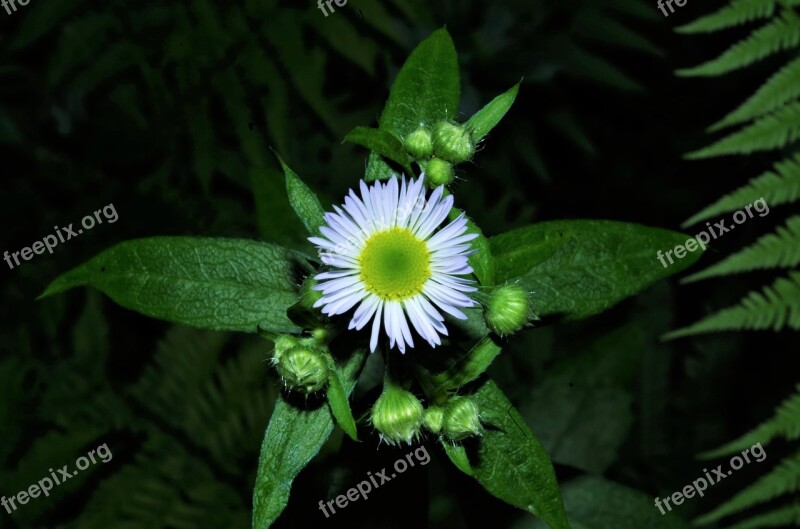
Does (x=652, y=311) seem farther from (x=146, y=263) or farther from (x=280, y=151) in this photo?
(x=146, y=263)

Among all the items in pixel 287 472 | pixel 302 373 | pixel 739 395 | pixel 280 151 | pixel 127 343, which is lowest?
pixel 739 395

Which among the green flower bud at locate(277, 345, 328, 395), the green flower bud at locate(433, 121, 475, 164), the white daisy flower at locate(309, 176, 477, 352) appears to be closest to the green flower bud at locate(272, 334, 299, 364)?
the green flower bud at locate(277, 345, 328, 395)

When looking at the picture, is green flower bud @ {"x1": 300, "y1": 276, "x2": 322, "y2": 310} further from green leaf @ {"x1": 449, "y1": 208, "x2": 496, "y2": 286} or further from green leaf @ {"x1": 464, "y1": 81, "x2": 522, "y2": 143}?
green leaf @ {"x1": 464, "y1": 81, "x2": 522, "y2": 143}

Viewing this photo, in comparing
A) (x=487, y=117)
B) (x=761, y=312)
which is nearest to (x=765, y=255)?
(x=761, y=312)

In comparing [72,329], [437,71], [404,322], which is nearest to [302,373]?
[404,322]

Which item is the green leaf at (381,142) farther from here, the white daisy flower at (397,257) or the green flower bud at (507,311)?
the green flower bud at (507,311)

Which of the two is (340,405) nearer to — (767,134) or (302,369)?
(302,369)

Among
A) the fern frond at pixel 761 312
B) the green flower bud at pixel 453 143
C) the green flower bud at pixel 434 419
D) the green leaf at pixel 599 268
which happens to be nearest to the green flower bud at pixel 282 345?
the green flower bud at pixel 434 419
